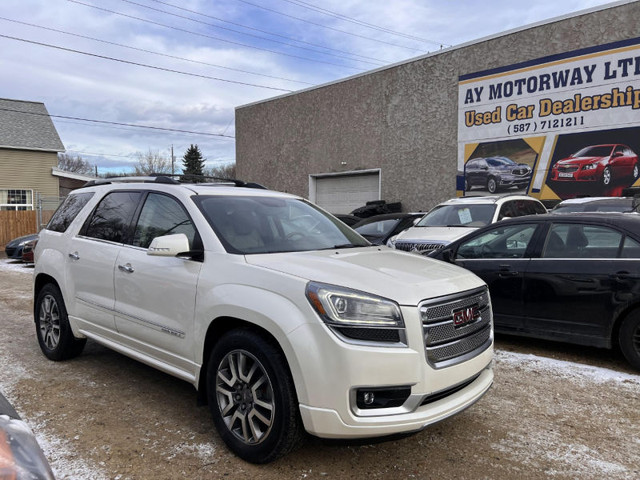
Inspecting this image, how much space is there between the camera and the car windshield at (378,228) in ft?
34.6

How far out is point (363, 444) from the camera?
9.00 ft

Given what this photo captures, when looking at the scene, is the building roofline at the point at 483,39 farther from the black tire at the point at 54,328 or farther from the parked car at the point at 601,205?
the black tire at the point at 54,328

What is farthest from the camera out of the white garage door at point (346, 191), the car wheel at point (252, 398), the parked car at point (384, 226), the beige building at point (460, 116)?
the white garage door at point (346, 191)

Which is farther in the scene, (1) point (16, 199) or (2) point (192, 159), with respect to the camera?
(2) point (192, 159)

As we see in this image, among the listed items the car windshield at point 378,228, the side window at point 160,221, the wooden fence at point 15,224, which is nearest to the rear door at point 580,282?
the side window at point 160,221

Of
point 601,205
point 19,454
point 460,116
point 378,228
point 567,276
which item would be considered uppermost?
point 460,116

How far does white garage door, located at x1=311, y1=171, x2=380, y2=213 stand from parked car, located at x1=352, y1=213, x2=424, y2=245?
329 inches

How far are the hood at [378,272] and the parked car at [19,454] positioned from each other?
5.27ft

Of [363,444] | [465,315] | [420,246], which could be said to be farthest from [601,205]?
[363,444]

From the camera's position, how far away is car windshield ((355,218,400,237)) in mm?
10531

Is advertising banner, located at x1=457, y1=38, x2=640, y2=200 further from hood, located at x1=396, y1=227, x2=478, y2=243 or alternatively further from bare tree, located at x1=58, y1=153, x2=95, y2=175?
bare tree, located at x1=58, y1=153, x2=95, y2=175

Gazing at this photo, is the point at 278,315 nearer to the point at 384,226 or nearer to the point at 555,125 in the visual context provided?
the point at 384,226

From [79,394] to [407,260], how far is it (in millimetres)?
3039

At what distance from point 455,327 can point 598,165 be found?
1297 cm
